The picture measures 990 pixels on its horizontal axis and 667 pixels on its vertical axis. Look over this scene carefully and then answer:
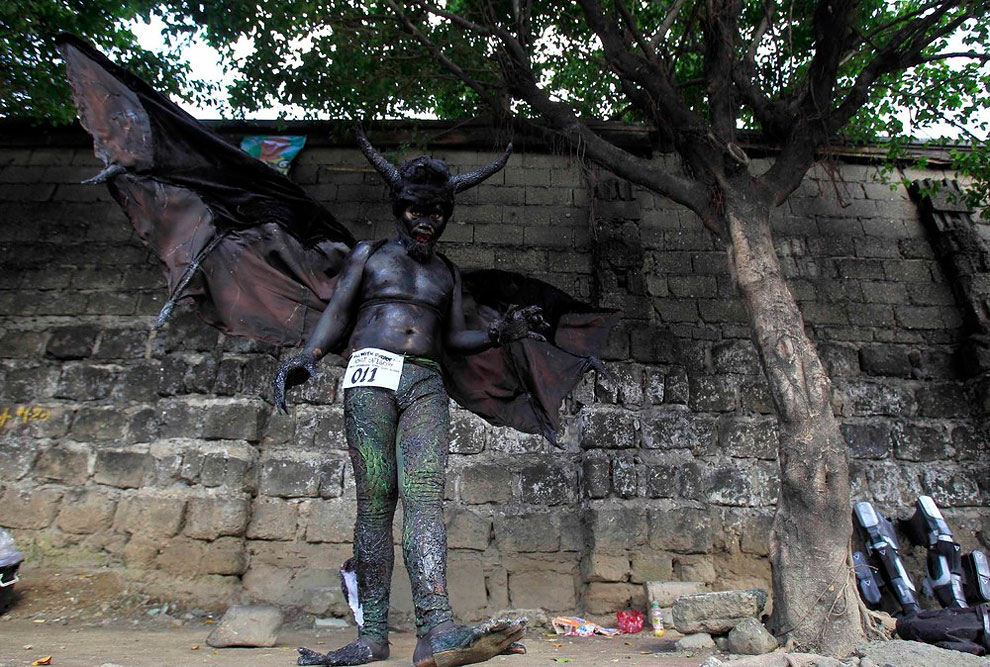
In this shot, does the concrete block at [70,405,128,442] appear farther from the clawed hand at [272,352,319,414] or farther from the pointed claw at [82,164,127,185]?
the clawed hand at [272,352,319,414]

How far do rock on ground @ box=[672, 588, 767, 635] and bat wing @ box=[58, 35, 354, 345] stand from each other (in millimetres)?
2610

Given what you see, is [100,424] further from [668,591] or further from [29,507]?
[668,591]

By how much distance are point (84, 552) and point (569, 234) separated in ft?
15.1

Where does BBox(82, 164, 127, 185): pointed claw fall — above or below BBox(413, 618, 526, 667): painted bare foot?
above

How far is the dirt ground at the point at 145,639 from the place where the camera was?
3.08m

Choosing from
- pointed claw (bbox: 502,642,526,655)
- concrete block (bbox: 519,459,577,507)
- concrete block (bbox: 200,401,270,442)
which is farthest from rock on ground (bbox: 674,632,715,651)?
concrete block (bbox: 200,401,270,442)

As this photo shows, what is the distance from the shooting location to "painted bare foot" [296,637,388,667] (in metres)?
2.66

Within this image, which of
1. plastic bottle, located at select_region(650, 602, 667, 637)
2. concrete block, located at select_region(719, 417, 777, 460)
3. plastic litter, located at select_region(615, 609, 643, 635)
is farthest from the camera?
concrete block, located at select_region(719, 417, 777, 460)

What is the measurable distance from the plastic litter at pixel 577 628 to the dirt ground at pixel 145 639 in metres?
0.11

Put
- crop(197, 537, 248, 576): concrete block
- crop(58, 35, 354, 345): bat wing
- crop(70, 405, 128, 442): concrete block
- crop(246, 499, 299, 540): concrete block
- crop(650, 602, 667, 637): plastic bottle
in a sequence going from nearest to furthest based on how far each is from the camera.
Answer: crop(58, 35, 354, 345): bat wing < crop(650, 602, 667, 637): plastic bottle < crop(197, 537, 248, 576): concrete block < crop(246, 499, 299, 540): concrete block < crop(70, 405, 128, 442): concrete block

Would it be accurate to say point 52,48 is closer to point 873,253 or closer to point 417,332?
point 417,332

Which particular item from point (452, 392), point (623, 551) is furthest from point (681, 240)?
point (452, 392)

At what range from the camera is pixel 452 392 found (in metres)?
3.61

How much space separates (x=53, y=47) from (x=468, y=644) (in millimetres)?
5658
